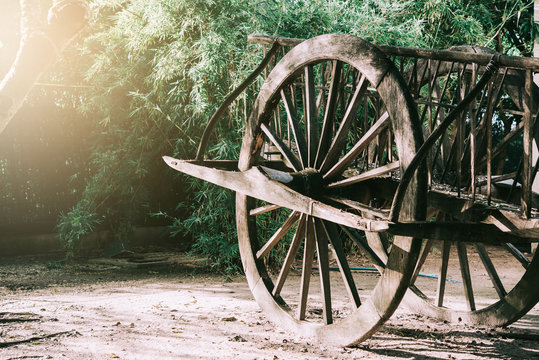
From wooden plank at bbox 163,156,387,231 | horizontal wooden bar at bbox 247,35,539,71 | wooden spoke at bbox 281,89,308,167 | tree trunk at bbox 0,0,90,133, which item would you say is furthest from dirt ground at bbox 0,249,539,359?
horizontal wooden bar at bbox 247,35,539,71

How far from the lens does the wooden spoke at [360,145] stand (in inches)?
117

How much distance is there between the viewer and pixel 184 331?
3.86m

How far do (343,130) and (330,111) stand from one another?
0.14 meters

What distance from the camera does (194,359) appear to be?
10.8 feet

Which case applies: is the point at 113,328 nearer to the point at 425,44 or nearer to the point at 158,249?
the point at 158,249

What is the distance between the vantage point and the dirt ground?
11.0 feet

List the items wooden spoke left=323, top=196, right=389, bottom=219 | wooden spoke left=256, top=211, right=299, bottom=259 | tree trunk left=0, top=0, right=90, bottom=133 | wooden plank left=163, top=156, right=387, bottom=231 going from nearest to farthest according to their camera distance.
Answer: wooden plank left=163, top=156, right=387, bottom=231, wooden spoke left=323, top=196, right=389, bottom=219, wooden spoke left=256, top=211, right=299, bottom=259, tree trunk left=0, top=0, right=90, bottom=133

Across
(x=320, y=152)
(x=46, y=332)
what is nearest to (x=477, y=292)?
(x=320, y=152)

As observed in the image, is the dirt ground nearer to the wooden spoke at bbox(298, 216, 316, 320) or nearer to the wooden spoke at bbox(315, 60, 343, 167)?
the wooden spoke at bbox(298, 216, 316, 320)

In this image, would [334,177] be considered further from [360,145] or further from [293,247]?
[293,247]

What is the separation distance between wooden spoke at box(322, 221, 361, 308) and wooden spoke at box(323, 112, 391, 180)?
31 centimetres

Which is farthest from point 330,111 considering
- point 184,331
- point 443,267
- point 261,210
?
point 184,331

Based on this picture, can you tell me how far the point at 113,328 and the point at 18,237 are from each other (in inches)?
178

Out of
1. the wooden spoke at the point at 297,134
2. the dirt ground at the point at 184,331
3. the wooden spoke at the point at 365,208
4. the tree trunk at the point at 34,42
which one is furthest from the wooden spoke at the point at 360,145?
the tree trunk at the point at 34,42
